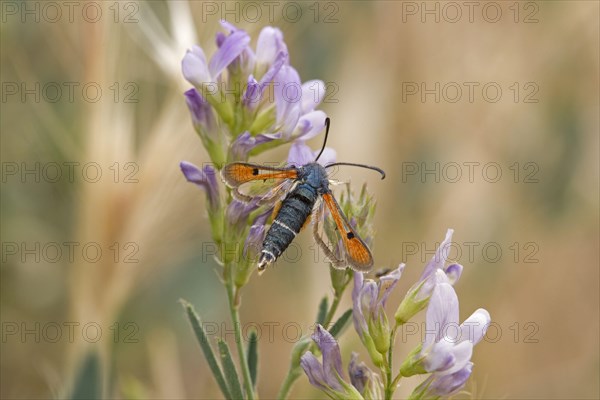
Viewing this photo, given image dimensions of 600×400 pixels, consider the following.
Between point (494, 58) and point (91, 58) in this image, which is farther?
point (494, 58)

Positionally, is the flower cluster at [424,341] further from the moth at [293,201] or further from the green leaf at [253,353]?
the green leaf at [253,353]

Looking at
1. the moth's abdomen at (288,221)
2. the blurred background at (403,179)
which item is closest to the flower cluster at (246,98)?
the moth's abdomen at (288,221)

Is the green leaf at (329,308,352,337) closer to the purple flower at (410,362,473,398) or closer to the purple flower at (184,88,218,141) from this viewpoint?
the purple flower at (410,362,473,398)

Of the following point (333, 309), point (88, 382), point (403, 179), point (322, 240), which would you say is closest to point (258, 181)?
point (322, 240)

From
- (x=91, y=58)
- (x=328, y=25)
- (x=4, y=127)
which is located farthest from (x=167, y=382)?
(x=328, y=25)

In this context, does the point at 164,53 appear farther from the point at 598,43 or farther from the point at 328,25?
the point at 598,43

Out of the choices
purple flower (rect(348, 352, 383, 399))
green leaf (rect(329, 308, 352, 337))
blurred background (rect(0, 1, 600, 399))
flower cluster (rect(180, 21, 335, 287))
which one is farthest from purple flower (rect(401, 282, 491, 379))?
blurred background (rect(0, 1, 600, 399))

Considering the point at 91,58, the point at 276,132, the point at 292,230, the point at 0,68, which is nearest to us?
the point at 292,230
